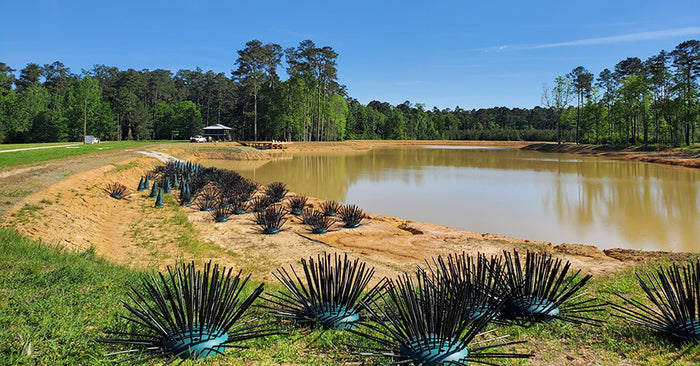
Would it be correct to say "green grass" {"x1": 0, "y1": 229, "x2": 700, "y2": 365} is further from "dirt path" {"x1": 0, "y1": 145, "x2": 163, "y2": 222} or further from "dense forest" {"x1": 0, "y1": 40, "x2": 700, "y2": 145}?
"dense forest" {"x1": 0, "y1": 40, "x2": 700, "y2": 145}

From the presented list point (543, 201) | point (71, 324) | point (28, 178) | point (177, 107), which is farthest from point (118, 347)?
point (177, 107)

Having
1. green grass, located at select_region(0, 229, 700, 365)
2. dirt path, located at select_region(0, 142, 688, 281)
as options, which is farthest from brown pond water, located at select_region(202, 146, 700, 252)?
green grass, located at select_region(0, 229, 700, 365)

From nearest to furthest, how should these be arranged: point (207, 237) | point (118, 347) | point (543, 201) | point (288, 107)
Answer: point (118, 347) < point (207, 237) < point (543, 201) < point (288, 107)

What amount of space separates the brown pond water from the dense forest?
23.5 metres

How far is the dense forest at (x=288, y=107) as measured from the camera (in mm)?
47000

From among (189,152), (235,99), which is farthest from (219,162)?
(235,99)

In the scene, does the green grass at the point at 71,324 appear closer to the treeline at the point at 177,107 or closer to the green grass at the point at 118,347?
the green grass at the point at 118,347

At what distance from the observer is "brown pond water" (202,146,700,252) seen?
12.2 meters

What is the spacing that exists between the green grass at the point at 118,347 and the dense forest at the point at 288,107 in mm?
43193

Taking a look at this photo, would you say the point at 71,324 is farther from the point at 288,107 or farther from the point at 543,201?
the point at 288,107

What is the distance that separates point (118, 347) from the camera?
3496 mm

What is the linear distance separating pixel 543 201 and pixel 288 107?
4844 centimetres

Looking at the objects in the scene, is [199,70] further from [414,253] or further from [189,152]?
[414,253]

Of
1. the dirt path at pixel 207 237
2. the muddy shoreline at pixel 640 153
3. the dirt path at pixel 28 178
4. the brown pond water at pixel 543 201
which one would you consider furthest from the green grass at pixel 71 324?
the muddy shoreline at pixel 640 153
